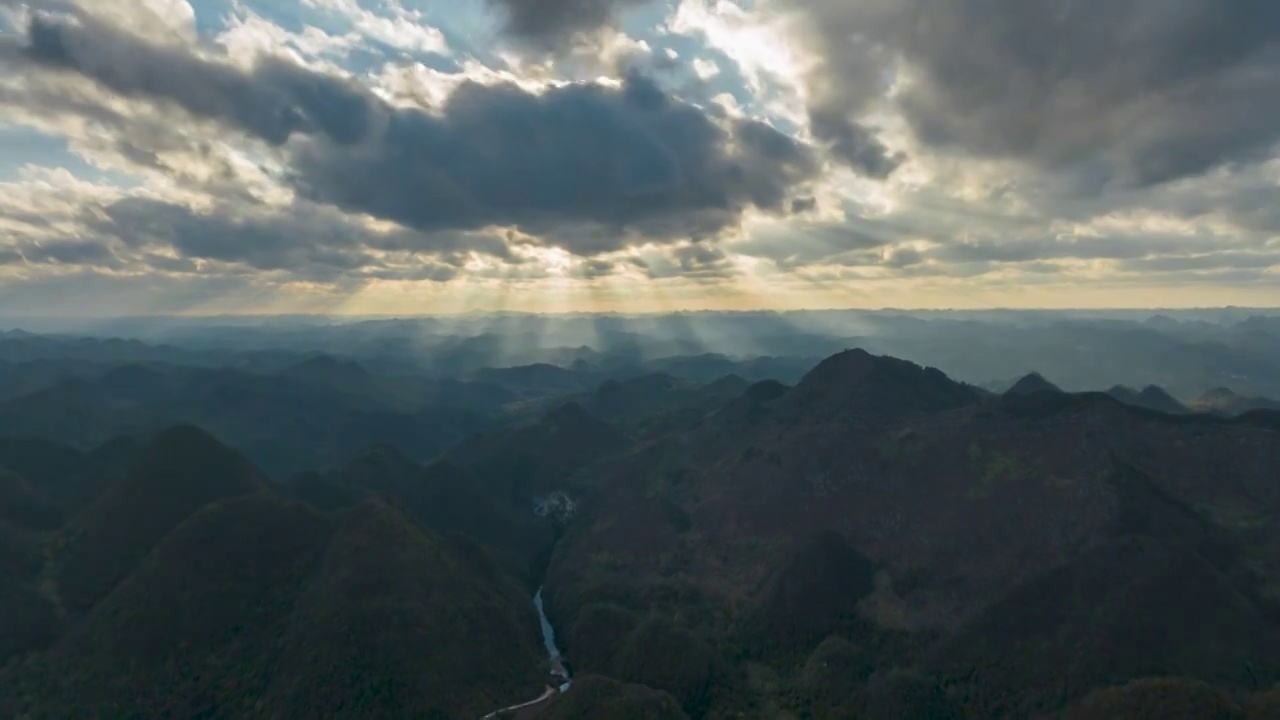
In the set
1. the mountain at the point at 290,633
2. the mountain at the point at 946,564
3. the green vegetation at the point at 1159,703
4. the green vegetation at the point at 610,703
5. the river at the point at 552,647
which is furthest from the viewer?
the river at the point at 552,647

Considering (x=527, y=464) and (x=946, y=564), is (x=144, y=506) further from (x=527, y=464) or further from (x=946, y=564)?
(x=946, y=564)

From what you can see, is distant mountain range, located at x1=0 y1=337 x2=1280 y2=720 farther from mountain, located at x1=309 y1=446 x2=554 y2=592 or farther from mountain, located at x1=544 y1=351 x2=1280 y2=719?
mountain, located at x1=309 y1=446 x2=554 y2=592

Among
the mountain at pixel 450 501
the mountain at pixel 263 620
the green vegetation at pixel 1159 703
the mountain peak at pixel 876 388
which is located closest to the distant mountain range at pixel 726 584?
the green vegetation at pixel 1159 703

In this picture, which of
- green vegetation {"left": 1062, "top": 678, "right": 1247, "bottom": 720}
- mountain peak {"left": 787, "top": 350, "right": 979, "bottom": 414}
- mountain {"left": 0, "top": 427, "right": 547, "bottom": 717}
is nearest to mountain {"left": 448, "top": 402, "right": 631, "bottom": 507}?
mountain {"left": 0, "top": 427, "right": 547, "bottom": 717}

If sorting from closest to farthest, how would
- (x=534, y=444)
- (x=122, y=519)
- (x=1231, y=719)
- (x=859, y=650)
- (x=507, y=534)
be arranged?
(x=1231, y=719) < (x=859, y=650) < (x=122, y=519) < (x=507, y=534) < (x=534, y=444)

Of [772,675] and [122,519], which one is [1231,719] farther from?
[122,519]

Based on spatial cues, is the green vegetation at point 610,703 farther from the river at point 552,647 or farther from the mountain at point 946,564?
the river at point 552,647

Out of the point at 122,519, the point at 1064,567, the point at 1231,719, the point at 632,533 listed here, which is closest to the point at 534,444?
the point at 632,533

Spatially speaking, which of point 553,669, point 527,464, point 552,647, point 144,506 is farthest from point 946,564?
point 144,506
